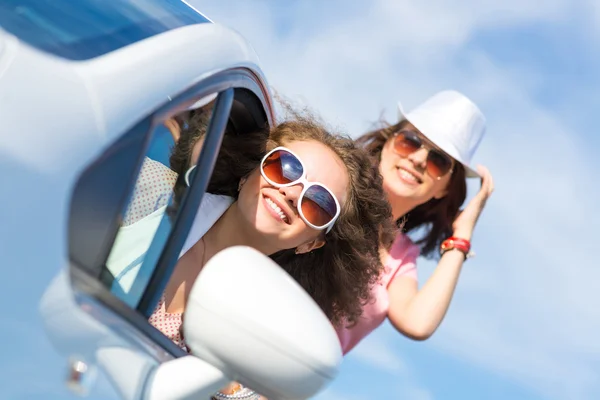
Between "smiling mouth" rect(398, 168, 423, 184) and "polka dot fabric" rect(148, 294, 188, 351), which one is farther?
"smiling mouth" rect(398, 168, 423, 184)

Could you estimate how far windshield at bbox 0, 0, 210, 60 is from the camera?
4.50 feet

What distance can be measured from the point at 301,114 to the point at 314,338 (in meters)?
1.58

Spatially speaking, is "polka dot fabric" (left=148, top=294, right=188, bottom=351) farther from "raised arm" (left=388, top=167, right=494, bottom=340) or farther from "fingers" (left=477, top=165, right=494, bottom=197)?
"fingers" (left=477, top=165, right=494, bottom=197)

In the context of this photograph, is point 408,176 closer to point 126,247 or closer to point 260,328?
point 126,247

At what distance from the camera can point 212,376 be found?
56.1 inches

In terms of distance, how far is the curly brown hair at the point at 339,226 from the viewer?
8.02ft

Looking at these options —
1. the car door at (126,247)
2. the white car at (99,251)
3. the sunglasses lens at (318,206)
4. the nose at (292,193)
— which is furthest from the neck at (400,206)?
the white car at (99,251)

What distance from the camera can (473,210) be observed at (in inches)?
181

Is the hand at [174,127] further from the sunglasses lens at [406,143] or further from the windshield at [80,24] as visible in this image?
the sunglasses lens at [406,143]

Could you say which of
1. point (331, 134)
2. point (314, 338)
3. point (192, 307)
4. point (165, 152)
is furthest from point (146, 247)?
point (331, 134)

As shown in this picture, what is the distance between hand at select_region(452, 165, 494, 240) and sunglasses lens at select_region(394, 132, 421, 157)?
550mm

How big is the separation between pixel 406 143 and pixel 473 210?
0.64m

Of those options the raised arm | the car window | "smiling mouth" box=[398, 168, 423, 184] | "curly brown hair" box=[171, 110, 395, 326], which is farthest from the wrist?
the car window

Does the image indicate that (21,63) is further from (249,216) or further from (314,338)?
(249,216)
